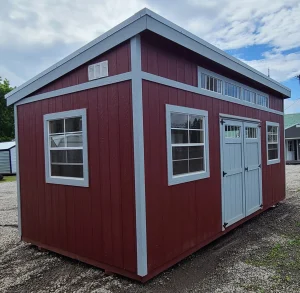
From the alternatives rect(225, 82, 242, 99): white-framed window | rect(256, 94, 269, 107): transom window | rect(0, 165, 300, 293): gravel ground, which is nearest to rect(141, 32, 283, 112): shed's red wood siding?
rect(225, 82, 242, 99): white-framed window

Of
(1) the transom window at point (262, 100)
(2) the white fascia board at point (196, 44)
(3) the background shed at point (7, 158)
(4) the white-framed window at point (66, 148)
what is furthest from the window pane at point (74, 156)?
(3) the background shed at point (7, 158)

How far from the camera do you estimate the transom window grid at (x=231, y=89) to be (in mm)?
4397

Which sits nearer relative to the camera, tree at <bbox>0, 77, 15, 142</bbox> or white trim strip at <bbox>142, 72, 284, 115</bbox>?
white trim strip at <bbox>142, 72, 284, 115</bbox>

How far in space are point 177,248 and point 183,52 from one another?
103 inches

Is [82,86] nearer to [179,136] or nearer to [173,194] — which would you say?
[179,136]

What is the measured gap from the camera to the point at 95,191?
350 centimetres

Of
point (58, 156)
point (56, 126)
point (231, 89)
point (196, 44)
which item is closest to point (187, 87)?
point (196, 44)

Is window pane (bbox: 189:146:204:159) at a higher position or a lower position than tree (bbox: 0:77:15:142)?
lower

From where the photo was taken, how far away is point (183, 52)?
3734 millimetres

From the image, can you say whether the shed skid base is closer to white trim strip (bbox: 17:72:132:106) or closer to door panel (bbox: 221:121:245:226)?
door panel (bbox: 221:121:245:226)

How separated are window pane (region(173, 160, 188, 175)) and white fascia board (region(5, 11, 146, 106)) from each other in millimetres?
1667

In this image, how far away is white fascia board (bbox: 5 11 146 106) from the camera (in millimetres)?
2992

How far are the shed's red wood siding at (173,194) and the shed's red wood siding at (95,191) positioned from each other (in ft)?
0.75

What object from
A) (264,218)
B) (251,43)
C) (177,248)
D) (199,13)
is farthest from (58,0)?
(251,43)
